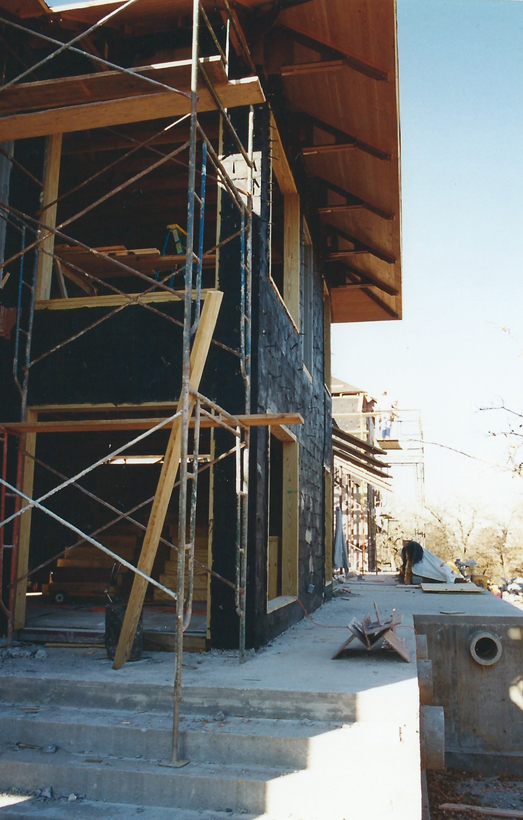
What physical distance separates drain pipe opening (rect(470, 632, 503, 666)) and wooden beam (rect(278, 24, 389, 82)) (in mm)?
6343

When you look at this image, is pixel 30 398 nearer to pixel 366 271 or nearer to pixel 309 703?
pixel 309 703

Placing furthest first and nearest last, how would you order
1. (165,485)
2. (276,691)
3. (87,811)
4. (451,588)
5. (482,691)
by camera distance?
(451,588)
(482,691)
(165,485)
(276,691)
(87,811)

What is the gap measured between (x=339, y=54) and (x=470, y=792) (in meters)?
8.04

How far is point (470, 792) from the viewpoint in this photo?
281 inches

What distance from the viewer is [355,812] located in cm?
378

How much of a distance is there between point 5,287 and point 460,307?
8340 mm

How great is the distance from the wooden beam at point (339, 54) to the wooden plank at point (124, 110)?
241 centimetres

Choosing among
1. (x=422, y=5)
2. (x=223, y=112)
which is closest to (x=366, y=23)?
(x=422, y=5)

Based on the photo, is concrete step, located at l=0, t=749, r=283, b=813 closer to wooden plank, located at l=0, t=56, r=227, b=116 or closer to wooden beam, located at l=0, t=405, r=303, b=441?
wooden beam, located at l=0, t=405, r=303, b=441

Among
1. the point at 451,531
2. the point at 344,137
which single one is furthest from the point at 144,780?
the point at 451,531

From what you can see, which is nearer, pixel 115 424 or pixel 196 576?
pixel 115 424

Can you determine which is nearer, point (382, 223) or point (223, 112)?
point (223, 112)

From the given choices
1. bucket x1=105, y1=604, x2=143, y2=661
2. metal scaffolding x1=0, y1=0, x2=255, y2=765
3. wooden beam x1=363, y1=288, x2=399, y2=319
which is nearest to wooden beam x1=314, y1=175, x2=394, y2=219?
metal scaffolding x1=0, y1=0, x2=255, y2=765

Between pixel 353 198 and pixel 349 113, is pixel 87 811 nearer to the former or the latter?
pixel 349 113
